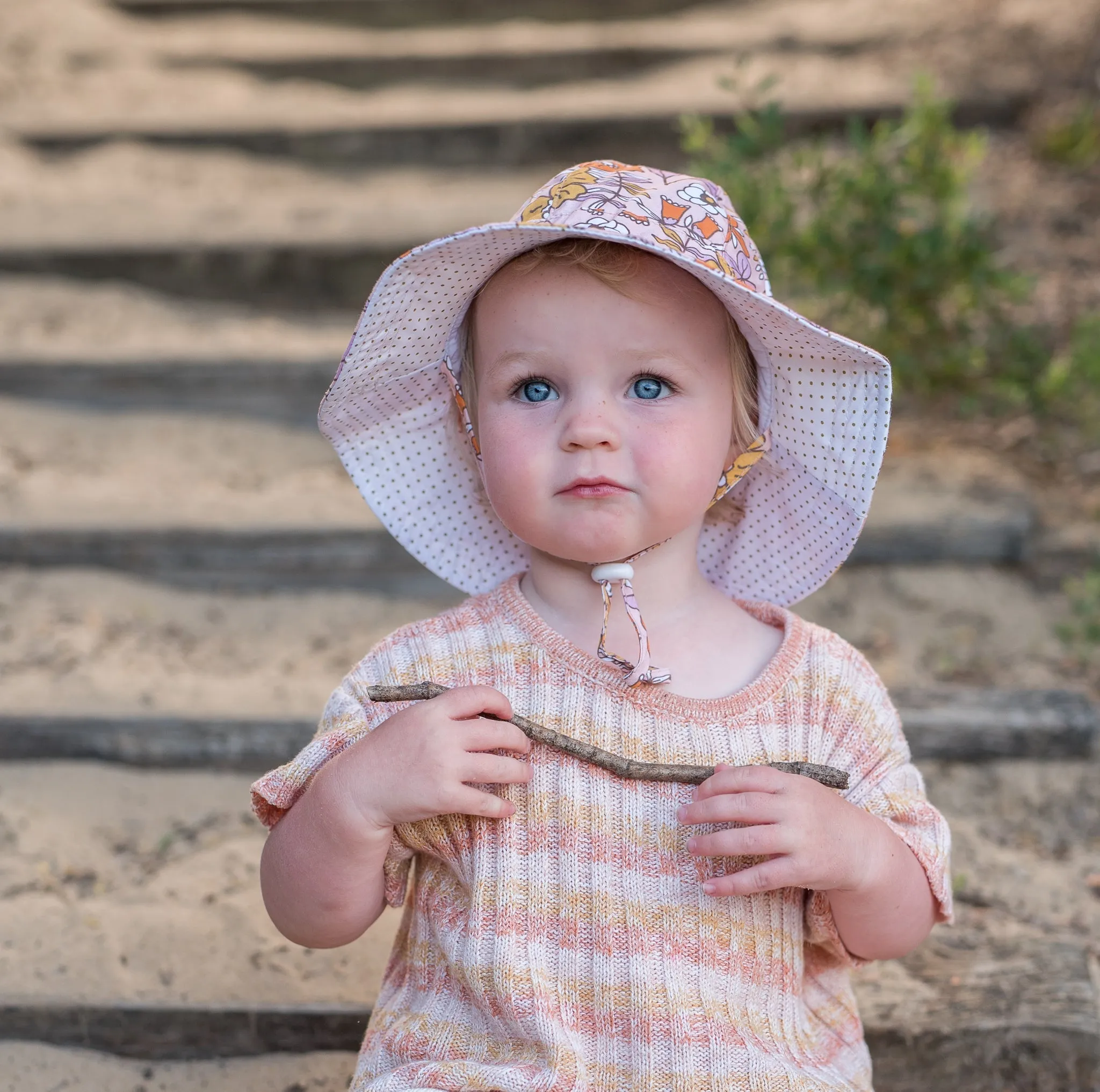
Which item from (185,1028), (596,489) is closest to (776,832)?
(596,489)

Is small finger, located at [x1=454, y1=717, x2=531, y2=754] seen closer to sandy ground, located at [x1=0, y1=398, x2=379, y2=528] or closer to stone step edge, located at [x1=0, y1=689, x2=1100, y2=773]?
stone step edge, located at [x1=0, y1=689, x2=1100, y2=773]

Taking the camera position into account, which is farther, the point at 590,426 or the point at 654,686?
the point at 654,686

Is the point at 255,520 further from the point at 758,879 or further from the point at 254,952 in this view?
the point at 758,879

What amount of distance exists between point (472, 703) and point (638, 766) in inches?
7.6

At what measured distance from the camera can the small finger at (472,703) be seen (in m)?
1.38

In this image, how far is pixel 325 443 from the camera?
3.61 m

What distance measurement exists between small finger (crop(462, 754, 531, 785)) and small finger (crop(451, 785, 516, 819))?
0.01 metres

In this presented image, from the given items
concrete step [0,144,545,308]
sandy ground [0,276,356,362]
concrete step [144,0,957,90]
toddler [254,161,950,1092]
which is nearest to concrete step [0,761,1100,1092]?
toddler [254,161,950,1092]

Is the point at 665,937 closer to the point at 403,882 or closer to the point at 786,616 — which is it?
the point at 403,882

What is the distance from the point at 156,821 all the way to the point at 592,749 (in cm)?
126

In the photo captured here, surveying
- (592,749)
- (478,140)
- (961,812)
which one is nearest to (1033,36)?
(478,140)

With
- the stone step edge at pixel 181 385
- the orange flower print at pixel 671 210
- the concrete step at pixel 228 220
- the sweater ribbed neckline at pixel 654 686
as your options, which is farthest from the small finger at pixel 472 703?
the concrete step at pixel 228 220

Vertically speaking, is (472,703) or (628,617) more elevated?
(628,617)

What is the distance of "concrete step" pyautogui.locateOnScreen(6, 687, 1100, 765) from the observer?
2.47 metres
